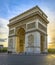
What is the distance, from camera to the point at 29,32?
84.9ft

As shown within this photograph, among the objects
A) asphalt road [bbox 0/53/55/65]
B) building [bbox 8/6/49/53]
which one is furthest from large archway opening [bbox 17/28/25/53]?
asphalt road [bbox 0/53/55/65]

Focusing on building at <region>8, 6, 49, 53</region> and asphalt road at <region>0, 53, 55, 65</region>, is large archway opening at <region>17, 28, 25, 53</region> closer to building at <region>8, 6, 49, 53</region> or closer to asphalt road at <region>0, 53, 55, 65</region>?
building at <region>8, 6, 49, 53</region>

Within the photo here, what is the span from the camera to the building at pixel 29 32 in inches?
972

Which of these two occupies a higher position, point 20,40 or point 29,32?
point 29,32

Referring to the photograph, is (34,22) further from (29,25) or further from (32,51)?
(32,51)

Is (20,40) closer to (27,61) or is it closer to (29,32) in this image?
(29,32)

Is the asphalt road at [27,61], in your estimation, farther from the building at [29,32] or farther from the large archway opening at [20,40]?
the large archway opening at [20,40]

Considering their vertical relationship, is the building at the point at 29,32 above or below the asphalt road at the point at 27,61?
above

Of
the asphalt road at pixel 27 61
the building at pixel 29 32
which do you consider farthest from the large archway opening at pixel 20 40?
the asphalt road at pixel 27 61

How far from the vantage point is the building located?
24.7m

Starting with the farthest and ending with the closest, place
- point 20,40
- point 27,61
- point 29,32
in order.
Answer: point 20,40, point 29,32, point 27,61

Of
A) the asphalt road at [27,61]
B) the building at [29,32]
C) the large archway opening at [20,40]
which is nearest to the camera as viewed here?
the asphalt road at [27,61]

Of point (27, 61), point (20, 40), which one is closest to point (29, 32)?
point (20, 40)

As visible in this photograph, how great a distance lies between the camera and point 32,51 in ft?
80.1
